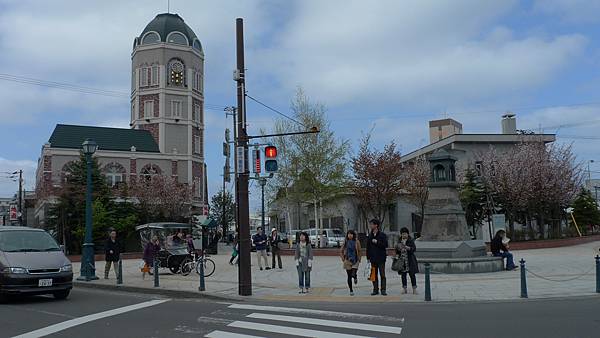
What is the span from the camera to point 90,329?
10.1 meters

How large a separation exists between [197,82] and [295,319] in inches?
2461

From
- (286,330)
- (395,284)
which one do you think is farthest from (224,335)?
(395,284)

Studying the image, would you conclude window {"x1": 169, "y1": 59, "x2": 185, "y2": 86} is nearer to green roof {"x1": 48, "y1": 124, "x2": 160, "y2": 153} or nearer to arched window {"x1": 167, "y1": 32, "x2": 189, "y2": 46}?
arched window {"x1": 167, "y1": 32, "x2": 189, "y2": 46}

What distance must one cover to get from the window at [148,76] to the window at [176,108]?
3.00 metres

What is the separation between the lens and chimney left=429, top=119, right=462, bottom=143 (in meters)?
Result: 65.9

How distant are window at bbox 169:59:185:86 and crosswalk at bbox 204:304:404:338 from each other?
5853 centimetres

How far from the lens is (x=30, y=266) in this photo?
43.9 ft

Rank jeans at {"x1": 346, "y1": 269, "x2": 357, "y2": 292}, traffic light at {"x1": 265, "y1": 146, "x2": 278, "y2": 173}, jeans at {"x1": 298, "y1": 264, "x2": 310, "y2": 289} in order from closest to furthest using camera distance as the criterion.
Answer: jeans at {"x1": 346, "y1": 269, "x2": 357, "y2": 292} < jeans at {"x1": 298, "y1": 264, "x2": 310, "y2": 289} < traffic light at {"x1": 265, "y1": 146, "x2": 278, "y2": 173}

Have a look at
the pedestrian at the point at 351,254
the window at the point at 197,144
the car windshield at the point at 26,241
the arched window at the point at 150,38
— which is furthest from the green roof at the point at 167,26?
the pedestrian at the point at 351,254

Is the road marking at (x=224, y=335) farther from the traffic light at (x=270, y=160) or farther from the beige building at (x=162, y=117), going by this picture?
the beige building at (x=162, y=117)

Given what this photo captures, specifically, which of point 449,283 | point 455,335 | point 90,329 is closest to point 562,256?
point 449,283

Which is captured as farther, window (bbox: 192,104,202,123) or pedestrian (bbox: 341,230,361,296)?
window (bbox: 192,104,202,123)

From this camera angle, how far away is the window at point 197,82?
→ 7044 cm

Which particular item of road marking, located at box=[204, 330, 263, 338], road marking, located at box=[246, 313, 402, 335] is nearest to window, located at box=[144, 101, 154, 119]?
road marking, located at box=[246, 313, 402, 335]
